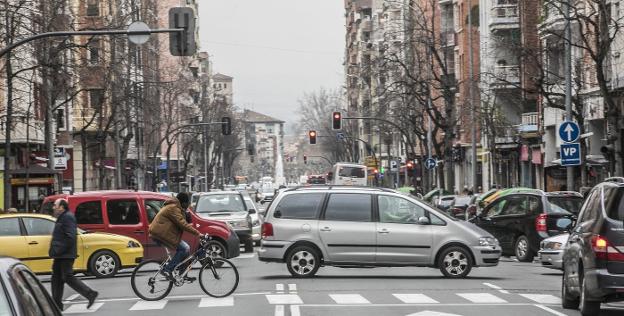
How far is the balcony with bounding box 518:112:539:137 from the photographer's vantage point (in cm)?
6031

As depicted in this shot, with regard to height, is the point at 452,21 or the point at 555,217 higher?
the point at 452,21

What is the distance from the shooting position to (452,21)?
3346 inches

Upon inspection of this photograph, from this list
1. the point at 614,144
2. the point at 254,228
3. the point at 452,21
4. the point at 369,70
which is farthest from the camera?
the point at 452,21

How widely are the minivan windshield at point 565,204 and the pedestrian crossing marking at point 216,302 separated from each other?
39.9 feet

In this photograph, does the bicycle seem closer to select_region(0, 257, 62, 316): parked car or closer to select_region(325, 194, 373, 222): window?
select_region(325, 194, 373, 222): window

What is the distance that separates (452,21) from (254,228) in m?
47.0

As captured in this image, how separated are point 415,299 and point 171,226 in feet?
13.0

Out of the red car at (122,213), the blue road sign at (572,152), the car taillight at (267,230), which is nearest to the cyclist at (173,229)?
the car taillight at (267,230)

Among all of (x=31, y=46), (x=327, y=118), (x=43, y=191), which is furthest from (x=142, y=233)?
(x=327, y=118)

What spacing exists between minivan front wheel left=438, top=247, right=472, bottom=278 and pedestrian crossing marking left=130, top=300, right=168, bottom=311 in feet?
20.0

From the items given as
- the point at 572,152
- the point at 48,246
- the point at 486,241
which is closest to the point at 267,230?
the point at 486,241

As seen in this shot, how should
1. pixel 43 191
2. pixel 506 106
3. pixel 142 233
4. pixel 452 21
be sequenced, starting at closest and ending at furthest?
pixel 142 233 → pixel 43 191 → pixel 506 106 → pixel 452 21

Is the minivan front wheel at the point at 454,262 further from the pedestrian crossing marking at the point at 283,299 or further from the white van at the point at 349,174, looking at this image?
the white van at the point at 349,174

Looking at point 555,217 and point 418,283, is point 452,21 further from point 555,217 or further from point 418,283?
point 418,283
